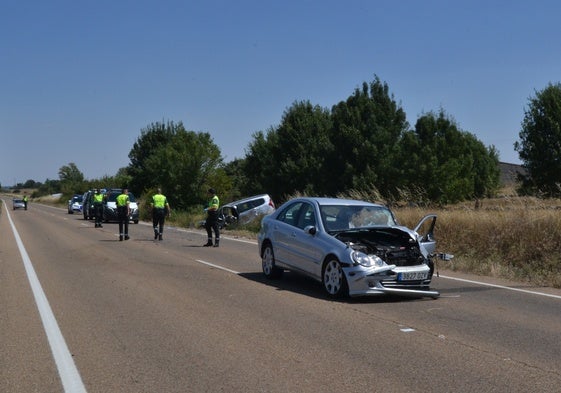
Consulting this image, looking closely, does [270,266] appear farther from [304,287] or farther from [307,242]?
[307,242]

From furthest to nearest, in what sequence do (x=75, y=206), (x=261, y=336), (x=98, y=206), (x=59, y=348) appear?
(x=75, y=206)
(x=98, y=206)
(x=261, y=336)
(x=59, y=348)

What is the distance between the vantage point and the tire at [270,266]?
39.8ft

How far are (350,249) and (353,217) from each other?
1.23 metres

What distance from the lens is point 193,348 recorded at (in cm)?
688

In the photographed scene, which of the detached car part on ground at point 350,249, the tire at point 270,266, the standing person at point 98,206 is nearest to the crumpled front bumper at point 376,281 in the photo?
the detached car part on ground at point 350,249

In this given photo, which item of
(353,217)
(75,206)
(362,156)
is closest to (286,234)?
(353,217)

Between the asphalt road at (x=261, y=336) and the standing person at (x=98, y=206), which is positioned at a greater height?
the standing person at (x=98, y=206)

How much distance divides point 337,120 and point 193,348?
38681 mm

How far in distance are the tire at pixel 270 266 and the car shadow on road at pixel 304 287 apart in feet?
0.30

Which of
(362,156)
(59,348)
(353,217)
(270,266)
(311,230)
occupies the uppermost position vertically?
(362,156)

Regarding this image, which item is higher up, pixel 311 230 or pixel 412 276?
pixel 311 230

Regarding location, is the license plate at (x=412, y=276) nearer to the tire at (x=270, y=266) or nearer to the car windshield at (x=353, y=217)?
the car windshield at (x=353, y=217)

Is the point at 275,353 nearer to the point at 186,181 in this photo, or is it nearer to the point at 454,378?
the point at 454,378

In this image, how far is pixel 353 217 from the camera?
10875mm
